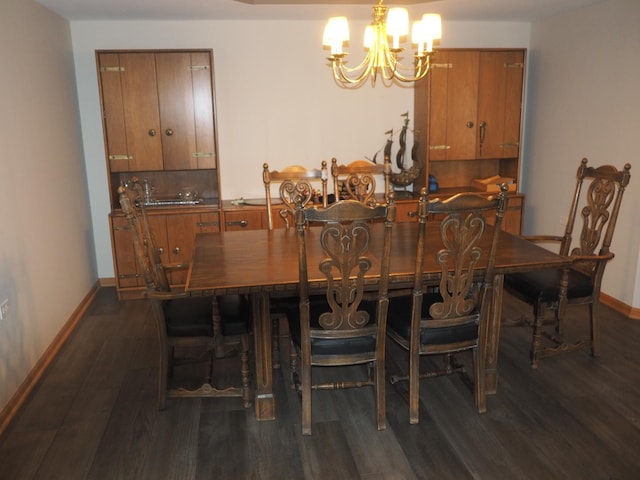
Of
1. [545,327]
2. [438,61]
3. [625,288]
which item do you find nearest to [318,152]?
[438,61]

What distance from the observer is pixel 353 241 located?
2217mm

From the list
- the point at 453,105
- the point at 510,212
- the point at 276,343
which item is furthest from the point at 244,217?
the point at 510,212

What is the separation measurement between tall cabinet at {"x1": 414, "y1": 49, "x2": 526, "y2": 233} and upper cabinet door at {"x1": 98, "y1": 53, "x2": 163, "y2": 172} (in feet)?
7.54

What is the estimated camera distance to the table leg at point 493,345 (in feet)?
9.09

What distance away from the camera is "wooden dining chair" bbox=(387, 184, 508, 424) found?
229 centimetres

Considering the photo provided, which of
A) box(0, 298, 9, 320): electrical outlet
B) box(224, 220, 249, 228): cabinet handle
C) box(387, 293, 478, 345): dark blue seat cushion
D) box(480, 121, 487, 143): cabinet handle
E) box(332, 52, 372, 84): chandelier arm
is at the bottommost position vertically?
box(387, 293, 478, 345): dark blue seat cushion

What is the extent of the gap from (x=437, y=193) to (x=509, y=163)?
2.71 ft

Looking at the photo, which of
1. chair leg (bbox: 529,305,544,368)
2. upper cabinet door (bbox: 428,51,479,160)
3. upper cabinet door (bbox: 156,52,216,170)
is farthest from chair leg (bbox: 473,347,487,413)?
upper cabinet door (bbox: 156,52,216,170)

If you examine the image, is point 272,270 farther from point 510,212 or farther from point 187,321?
point 510,212

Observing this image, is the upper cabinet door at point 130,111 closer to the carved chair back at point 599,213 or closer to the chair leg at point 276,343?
the chair leg at point 276,343

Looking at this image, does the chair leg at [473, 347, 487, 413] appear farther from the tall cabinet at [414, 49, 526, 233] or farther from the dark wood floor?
the tall cabinet at [414, 49, 526, 233]

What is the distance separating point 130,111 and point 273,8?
4.63 ft

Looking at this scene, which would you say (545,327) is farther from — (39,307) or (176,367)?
Answer: (39,307)

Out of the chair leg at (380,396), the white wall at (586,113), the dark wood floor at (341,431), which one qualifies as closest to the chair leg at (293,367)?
the dark wood floor at (341,431)
